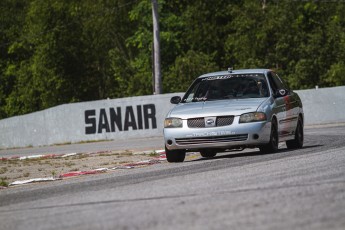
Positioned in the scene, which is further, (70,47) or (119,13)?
(119,13)

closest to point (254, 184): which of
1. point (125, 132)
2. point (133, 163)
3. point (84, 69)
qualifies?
point (133, 163)

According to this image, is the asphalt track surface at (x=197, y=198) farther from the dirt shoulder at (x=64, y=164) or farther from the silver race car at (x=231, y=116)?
the dirt shoulder at (x=64, y=164)

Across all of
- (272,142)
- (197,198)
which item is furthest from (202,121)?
(197,198)

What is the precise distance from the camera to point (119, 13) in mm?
69938

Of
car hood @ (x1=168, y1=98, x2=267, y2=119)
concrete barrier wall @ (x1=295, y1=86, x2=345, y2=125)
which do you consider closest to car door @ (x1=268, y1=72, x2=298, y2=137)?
car hood @ (x1=168, y1=98, x2=267, y2=119)

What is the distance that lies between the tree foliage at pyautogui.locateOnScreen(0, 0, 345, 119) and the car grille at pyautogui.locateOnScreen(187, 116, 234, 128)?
35.0m

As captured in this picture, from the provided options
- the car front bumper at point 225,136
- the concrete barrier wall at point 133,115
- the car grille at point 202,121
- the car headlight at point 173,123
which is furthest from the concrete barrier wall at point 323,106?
the car grille at point 202,121

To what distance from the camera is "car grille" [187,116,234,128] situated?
1714cm

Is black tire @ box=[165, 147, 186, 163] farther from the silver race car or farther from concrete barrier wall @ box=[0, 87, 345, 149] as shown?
concrete barrier wall @ box=[0, 87, 345, 149]

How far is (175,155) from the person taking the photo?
17.9 meters

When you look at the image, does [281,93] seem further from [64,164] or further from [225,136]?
[64,164]

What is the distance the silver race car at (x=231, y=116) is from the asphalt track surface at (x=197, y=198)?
131 cm

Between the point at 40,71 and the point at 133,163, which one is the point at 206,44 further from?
the point at 133,163

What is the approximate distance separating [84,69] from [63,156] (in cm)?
4263
